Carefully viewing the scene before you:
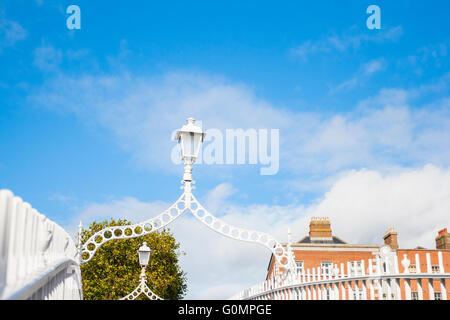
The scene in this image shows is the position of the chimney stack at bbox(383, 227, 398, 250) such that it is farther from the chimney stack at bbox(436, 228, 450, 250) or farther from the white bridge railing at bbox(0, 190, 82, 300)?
the white bridge railing at bbox(0, 190, 82, 300)

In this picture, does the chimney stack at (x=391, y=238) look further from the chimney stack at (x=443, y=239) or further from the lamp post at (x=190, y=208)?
the lamp post at (x=190, y=208)

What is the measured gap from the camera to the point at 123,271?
30.4 meters

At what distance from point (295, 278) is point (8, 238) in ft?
28.2

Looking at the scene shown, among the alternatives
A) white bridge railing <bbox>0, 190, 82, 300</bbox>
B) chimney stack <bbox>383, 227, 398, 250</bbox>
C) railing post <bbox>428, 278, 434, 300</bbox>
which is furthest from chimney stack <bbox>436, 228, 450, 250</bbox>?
white bridge railing <bbox>0, 190, 82, 300</bbox>

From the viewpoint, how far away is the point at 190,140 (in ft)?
44.1

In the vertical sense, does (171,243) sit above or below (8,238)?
above

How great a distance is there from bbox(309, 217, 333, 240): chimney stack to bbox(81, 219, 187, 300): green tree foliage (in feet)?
48.3

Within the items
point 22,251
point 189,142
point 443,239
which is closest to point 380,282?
point 22,251

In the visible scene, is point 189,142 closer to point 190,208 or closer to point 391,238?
point 190,208

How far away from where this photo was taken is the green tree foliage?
1160 inches

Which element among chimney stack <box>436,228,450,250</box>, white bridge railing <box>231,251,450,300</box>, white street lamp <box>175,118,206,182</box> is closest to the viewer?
white bridge railing <box>231,251,450,300</box>

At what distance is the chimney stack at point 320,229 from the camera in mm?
42500
